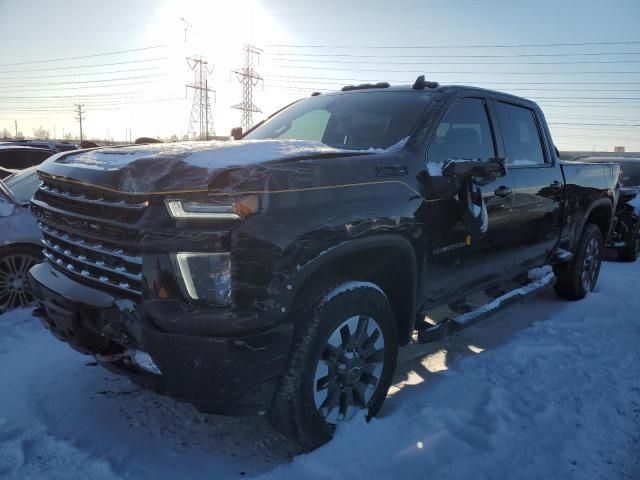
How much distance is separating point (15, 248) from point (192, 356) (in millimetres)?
3536

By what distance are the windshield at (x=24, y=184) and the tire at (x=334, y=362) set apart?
12.9 feet

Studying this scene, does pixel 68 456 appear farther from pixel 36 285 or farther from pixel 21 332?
pixel 21 332

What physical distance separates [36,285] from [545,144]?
456cm

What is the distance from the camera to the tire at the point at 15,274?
15.8 feet

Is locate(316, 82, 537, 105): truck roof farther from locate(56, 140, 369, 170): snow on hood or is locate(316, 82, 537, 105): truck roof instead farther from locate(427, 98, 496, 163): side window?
locate(56, 140, 369, 170): snow on hood

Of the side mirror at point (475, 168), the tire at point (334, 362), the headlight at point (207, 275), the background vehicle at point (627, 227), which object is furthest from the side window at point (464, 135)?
the background vehicle at point (627, 227)

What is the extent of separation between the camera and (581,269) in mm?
5844

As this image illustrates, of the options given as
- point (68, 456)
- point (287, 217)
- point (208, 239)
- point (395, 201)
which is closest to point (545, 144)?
point (395, 201)

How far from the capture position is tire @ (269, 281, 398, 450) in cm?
250

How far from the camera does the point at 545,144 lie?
5.01 metres

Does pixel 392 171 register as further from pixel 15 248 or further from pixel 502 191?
pixel 15 248

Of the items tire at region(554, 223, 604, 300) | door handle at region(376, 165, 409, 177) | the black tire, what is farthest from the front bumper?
the black tire

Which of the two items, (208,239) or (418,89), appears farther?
(418,89)

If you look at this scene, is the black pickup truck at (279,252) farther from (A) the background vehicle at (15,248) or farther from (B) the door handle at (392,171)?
(A) the background vehicle at (15,248)
